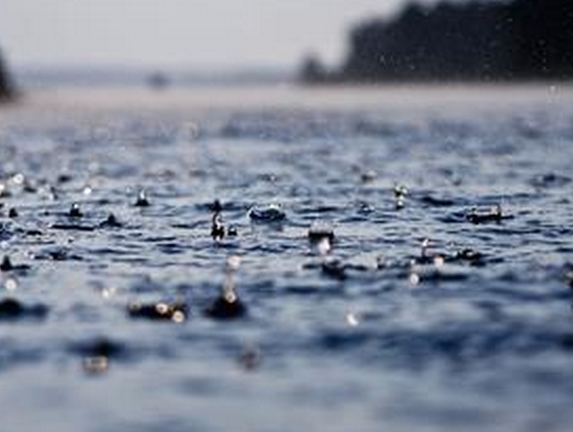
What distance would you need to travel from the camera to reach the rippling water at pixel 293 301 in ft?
50.0

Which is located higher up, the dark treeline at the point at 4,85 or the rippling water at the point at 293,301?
the dark treeline at the point at 4,85

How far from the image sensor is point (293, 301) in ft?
69.4

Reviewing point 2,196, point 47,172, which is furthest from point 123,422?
point 47,172

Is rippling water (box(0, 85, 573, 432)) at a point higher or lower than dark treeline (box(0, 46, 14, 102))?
lower

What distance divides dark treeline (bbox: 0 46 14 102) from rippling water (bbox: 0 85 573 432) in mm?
98831

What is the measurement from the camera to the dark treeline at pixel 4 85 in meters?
143

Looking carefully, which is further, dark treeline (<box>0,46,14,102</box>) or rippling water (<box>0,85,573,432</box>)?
dark treeline (<box>0,46,14,102</box>)

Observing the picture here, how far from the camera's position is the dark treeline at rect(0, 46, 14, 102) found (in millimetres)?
143375

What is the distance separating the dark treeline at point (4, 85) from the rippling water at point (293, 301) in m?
98.8

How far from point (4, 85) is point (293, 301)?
5126 inches

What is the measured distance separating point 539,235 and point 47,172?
25.0 m

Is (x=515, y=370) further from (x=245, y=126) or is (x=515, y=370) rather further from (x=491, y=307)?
(x=245, y=126)

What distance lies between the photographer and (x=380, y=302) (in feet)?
68.4

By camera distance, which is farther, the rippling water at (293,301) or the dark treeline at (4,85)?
the dark treeline at (4,85)
